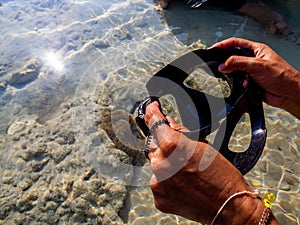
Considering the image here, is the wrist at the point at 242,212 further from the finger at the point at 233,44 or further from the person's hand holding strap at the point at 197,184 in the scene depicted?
the finger at the point at 233,44

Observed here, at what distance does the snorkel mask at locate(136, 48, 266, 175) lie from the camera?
1.83 m

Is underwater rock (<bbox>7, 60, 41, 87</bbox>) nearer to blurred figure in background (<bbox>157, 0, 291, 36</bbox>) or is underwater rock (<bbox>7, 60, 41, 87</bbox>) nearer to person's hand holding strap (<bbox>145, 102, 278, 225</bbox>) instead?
blurred figure in background (<bbox>157, 0, 291, 36</bbox>)

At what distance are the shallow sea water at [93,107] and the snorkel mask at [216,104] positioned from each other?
998 mm

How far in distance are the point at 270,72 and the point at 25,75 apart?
329 cm

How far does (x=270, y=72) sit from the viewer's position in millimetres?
2023

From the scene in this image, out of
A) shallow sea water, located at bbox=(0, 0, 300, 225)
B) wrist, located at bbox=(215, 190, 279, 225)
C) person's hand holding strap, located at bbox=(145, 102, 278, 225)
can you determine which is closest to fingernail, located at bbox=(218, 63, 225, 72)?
person's hand holding strap, located at bbox=(145, 102, 278, 225)

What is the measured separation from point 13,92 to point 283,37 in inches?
168

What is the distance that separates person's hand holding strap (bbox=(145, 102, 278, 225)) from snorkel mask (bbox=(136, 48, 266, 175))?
304mm

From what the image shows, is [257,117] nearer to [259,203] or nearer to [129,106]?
[259,203]

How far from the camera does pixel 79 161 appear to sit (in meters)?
2.79

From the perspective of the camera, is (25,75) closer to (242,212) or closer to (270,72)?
(270,72)

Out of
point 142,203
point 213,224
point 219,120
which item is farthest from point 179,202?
point 142,203

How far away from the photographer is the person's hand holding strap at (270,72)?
198 cm

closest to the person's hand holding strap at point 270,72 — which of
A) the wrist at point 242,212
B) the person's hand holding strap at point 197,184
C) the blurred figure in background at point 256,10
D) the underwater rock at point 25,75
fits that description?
the person's hand holding strap at point 197,184
